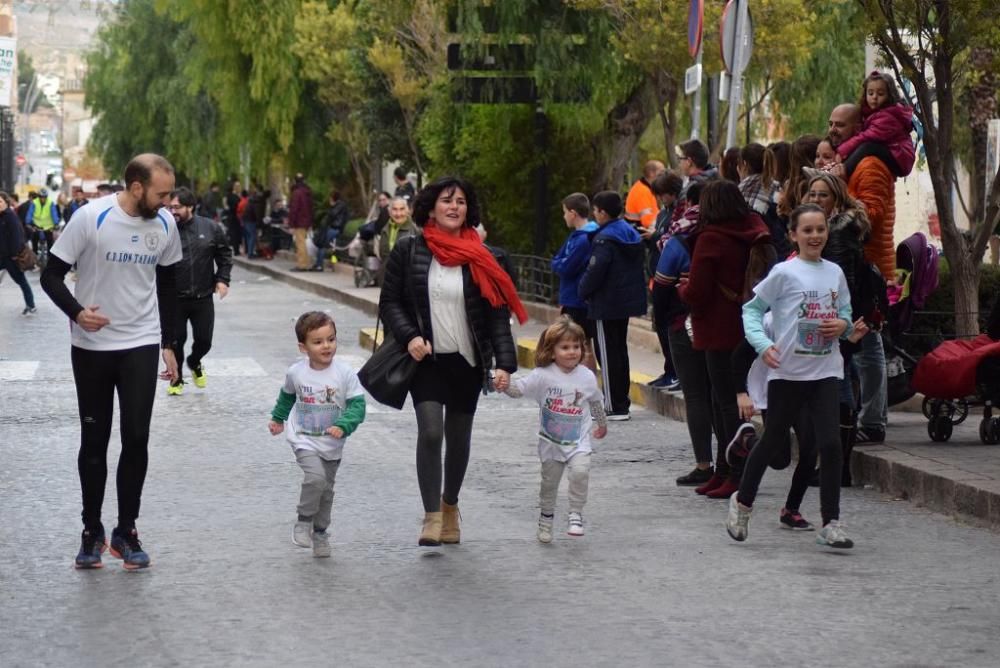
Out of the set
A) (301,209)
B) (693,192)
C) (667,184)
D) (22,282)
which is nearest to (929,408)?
(693,192)

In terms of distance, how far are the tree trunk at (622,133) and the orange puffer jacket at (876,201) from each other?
580 inches

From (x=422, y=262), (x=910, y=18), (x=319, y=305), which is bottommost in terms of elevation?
(x=319, y=305)

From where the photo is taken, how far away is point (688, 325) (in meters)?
10.6

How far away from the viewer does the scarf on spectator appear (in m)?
11.4

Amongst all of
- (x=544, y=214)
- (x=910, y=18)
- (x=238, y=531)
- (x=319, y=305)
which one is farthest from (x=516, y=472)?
(x=319, y=305)

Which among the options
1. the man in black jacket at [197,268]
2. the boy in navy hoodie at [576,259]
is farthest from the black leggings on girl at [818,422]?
the man in black jacket at [197,268]

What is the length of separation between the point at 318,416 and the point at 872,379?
4.06 m

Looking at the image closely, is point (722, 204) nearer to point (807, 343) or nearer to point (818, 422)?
point (807, 343)

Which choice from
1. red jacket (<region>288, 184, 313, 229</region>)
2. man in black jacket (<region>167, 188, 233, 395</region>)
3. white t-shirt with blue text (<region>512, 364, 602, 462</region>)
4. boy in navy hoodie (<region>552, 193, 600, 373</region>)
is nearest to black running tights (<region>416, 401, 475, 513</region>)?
white t-shirt with blue text (<region>512, 364, 602, 462</region>)

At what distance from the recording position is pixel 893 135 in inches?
431

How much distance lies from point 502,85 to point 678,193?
36.4ft

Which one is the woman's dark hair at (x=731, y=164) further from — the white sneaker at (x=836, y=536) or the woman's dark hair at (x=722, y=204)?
the white sneaker at (x=836, y=536)

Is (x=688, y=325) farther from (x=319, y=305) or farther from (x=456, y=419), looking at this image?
(x=319, y=305)

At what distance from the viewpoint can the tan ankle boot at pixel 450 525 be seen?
28.5 feet
